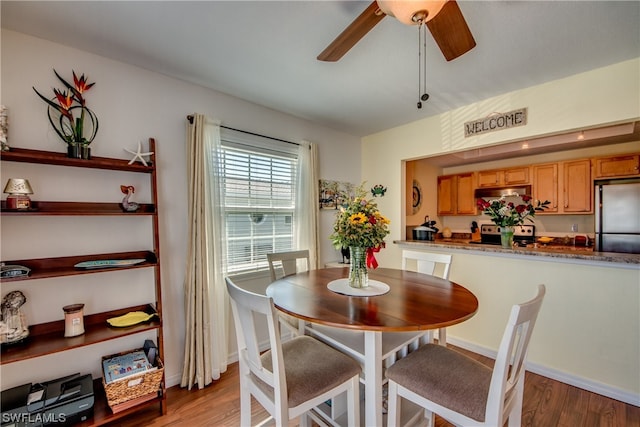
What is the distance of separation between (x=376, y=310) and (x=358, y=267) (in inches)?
15.7

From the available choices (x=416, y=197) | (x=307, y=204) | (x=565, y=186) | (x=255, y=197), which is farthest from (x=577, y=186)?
(x=255, y=197)

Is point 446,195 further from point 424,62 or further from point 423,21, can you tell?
point 423,21

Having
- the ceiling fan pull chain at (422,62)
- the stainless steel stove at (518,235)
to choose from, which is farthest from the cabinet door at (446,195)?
the ceiling fan pull chain at (422,62)

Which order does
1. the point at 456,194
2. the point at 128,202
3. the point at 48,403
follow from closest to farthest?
the point at 48,403, the point at 128,202, the point at 456,194

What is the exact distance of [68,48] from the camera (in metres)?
1.70

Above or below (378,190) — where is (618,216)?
below

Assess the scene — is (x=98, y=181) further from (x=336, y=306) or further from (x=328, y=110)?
(x=328, y=110)

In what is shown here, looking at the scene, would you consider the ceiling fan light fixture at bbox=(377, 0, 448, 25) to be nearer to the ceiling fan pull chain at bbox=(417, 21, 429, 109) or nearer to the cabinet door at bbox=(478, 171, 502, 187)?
the ceiling fan pull chain at bbox=(417, 21, 429, 109)

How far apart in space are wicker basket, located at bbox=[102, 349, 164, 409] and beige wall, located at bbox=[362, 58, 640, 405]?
2734 millimetres

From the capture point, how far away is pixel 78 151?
1.61 metres

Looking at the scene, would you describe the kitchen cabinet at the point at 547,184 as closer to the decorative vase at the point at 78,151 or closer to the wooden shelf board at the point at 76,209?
the wooden shelf board at the point at 76,209

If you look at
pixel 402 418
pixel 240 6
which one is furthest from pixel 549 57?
pixel 402 418

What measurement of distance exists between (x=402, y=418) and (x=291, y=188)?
2.16 metres

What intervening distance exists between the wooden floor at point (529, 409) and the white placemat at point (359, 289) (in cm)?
94
